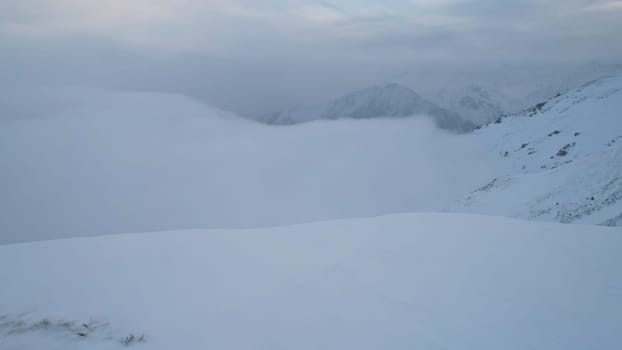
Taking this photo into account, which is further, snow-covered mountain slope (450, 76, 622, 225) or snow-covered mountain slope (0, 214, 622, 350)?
snow-covered mountain slope (450, 76, 622, 225)

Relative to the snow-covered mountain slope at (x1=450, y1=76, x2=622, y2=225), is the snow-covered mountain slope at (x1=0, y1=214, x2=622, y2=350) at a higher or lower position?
higher

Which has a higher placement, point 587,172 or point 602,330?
point 602,330

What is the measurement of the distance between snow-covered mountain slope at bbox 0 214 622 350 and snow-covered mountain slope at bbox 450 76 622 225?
15853 mm

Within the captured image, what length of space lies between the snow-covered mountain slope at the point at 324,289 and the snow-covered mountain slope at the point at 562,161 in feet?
52.0

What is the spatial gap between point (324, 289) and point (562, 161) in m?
58.8

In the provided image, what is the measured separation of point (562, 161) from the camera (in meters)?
51.9

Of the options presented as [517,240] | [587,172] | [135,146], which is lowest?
[135,146]

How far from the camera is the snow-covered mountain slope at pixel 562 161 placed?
23766mm

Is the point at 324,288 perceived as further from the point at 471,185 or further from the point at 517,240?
the point at 471,185

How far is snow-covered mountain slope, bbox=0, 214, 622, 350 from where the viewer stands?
470 centimetres

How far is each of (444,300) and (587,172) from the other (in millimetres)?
29892

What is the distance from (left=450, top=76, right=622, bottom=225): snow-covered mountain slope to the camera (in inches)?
936

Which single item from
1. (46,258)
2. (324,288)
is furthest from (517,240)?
(46,258)

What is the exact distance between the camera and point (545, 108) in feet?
293
